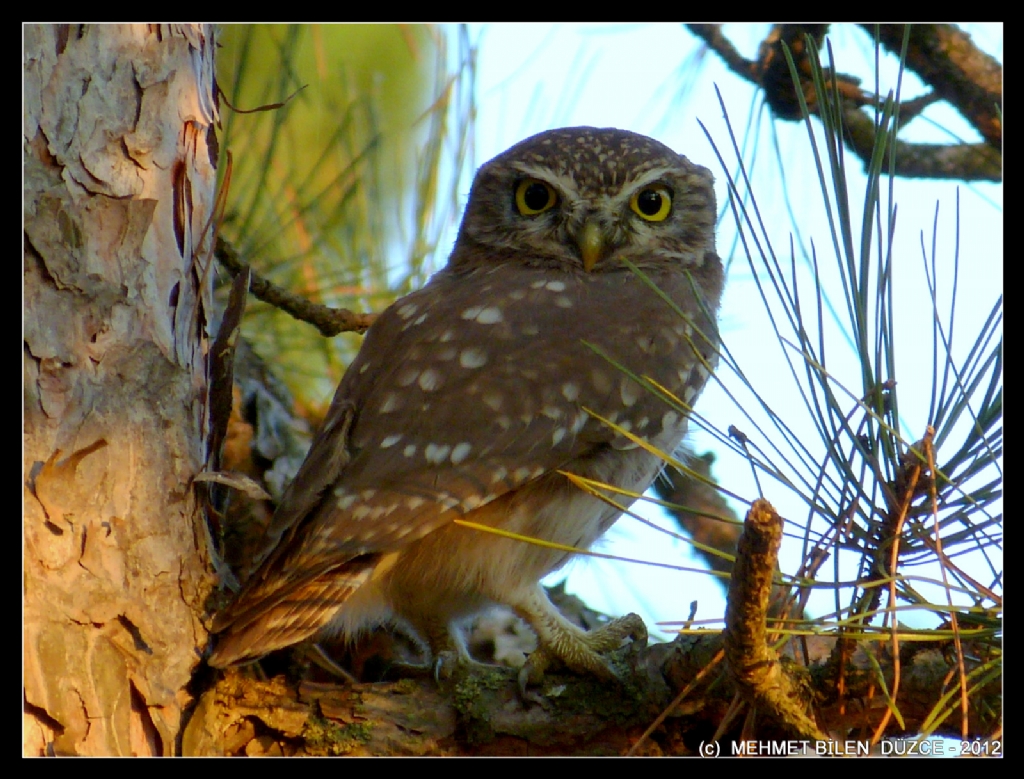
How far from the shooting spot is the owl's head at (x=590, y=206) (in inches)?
122

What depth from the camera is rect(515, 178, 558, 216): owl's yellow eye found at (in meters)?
3.22

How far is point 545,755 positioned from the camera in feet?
7.67

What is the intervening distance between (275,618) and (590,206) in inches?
62.5

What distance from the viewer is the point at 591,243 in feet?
9.90

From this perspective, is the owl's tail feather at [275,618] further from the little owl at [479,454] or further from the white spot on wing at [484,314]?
the white spot on wing at [484,314]

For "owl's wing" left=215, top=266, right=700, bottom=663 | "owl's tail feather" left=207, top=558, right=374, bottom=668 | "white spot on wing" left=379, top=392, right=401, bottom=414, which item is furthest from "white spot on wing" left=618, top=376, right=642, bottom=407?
"owl's tail feather" left=207, top=558, right=374, bottom=668

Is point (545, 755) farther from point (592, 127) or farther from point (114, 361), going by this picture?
point (592, 127)

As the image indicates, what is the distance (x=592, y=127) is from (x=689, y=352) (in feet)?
3.43

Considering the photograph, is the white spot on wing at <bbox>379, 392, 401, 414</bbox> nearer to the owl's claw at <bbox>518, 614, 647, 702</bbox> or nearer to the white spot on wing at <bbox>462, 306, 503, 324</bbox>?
the white spot on wing at <bbox>462, 306, 503, 324</bbox>

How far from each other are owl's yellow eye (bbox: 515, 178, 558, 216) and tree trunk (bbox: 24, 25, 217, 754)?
1134 millimetres

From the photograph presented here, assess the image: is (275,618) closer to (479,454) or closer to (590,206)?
(479,454)

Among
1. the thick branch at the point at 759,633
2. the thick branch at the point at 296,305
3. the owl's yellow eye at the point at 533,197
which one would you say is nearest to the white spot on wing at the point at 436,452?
the thick branch at the point at 296,305

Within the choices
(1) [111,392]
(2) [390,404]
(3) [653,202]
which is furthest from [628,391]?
(1) [111,392]
